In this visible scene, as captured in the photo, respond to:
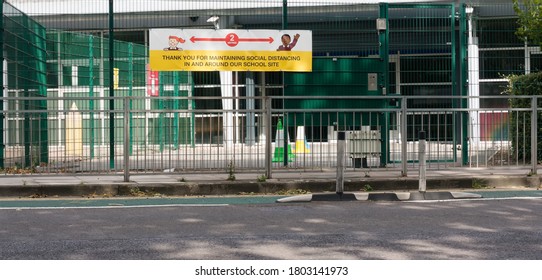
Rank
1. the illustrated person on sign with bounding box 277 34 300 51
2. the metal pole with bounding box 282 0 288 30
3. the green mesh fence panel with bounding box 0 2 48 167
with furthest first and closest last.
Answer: the metal pole with bounding box 282 0 288 30 < the illustrated person on sign with bounding box 277 34 300 51 < the green mesh fence panel with bounding box 0 2 48 167

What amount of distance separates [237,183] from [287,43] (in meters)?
4.39

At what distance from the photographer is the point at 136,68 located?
19828mm

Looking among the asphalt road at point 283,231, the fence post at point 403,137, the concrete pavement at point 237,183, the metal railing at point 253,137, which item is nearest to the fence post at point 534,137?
the metal railing at point 253,137

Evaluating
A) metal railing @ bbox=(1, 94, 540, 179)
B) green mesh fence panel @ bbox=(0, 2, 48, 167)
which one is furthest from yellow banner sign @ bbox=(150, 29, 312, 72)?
green mesh fence panel @ bbox=(0, 2, 48, 167)

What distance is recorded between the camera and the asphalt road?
6945 millimetres

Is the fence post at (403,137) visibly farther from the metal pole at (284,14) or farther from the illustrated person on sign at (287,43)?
the metal pole at (284,14)

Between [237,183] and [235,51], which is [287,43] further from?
[237,183]

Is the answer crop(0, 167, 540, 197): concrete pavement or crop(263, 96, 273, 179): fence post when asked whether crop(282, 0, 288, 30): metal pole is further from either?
crop(0, 167, 540, 197): concrete pavement

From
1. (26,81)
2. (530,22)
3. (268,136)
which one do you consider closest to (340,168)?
(268,136)

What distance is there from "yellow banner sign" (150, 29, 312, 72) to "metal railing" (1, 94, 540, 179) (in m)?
1.65

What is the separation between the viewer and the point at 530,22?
1577 cm
